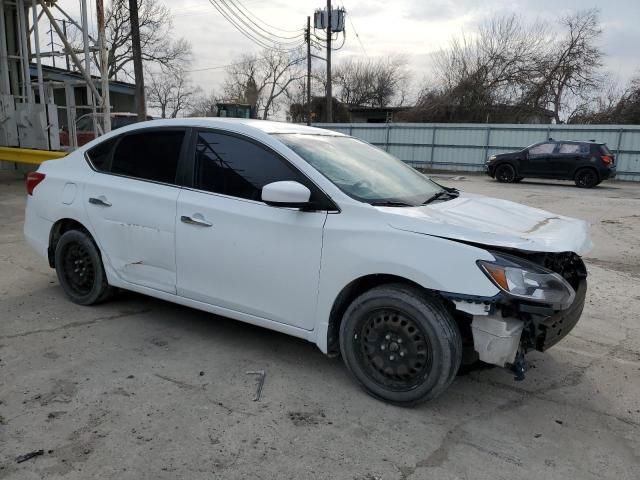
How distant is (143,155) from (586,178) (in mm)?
17116

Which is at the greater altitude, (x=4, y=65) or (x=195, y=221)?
(x=4, y=65)

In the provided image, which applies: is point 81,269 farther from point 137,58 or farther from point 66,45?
point 137,58

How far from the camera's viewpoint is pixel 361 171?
367cm

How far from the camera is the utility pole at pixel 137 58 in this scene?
17.8 metres

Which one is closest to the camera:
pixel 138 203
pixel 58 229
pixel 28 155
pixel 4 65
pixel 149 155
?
pixel 138 203

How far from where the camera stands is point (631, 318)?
15.8ft

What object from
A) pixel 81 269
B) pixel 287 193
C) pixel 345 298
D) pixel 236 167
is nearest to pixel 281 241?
pixel 287 193

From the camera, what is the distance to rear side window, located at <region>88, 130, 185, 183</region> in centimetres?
401

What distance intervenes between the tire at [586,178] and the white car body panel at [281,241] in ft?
51.4

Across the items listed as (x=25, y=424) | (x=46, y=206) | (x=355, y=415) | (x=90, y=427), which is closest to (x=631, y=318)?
(x=355, y=415)

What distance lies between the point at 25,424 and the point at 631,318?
4920 mm

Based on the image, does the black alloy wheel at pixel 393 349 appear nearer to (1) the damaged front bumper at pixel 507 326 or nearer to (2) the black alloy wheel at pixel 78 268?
(1) the damaged front bumper at pixel 507 326

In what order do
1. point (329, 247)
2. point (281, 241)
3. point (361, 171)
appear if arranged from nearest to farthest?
point (329, 247), point (281, 241), point (361, 171)

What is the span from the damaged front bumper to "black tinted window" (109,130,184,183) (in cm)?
235
